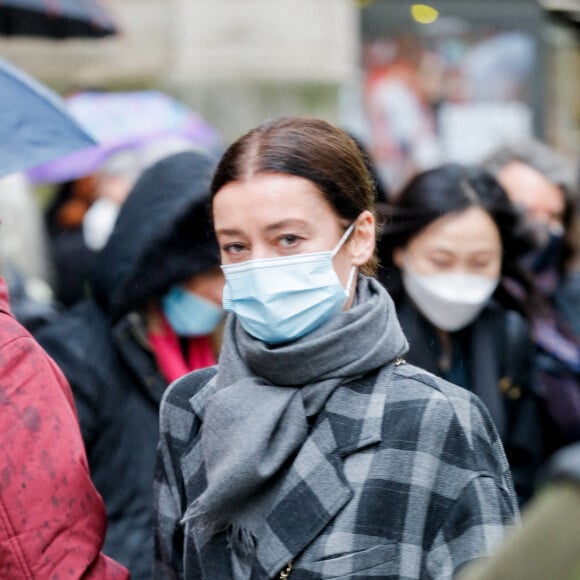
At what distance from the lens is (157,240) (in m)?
3.40

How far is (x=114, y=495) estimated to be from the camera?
10.0 feet

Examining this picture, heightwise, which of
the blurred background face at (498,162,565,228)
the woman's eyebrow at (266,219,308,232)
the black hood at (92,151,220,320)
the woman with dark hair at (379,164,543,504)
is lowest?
the blurred background face at (498,162,565,228)

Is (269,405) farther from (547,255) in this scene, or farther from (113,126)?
(113,126)

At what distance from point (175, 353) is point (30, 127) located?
84 centimetres

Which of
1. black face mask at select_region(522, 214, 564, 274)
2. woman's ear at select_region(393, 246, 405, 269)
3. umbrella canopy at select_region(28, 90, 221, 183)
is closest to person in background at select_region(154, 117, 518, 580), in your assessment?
woman's ear at select_region(393, 246, 405, 269)

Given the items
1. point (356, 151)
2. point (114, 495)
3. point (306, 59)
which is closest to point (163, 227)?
point (114, 495)

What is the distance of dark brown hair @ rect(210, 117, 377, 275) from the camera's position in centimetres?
221

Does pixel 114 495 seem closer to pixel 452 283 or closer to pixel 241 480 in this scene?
pixel 241 480

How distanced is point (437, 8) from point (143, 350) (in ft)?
32.2

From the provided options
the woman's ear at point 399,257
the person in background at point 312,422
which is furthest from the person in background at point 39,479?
the woman's ear at point 399,257

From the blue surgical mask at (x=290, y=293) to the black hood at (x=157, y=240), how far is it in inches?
44.6

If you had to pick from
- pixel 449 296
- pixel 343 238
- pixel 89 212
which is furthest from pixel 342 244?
pixel 89 212

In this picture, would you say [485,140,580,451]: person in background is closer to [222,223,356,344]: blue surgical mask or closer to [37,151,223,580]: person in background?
[37,151,223,580]: person in background

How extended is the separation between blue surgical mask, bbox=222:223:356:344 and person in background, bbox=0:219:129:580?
0.44 meters
